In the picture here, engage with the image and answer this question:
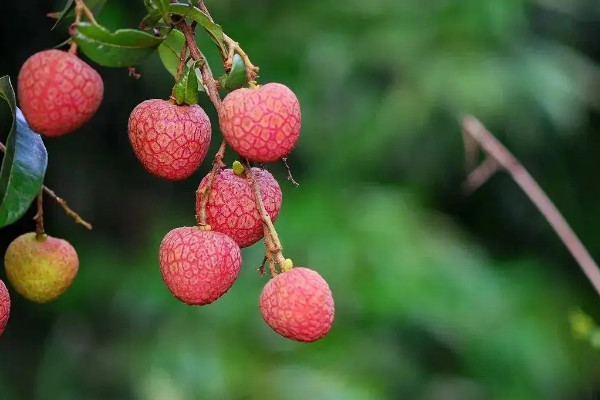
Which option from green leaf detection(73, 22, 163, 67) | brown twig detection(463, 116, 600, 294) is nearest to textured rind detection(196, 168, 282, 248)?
green leaf detection(73, 22, 163, 67)

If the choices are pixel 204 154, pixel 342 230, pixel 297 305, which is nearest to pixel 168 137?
pixel 204 154

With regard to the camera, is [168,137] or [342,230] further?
[342,230]

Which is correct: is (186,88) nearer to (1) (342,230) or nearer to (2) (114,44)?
(2) (114,44)

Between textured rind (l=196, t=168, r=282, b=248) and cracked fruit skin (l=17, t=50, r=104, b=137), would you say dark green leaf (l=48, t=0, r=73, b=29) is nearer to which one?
cracked fruit skin (l=17, t=50, r=104, b=137)

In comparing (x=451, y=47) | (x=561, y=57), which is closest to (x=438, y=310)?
(x=451, y=47)

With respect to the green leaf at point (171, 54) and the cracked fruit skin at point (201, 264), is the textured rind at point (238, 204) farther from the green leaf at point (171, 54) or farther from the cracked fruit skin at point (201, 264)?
the green leaf at point (171, 54)

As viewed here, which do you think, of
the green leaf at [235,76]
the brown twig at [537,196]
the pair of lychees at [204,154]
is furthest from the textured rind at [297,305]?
the brown twig at [537,196]

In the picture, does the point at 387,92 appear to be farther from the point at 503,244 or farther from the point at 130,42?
the point at 130,42
